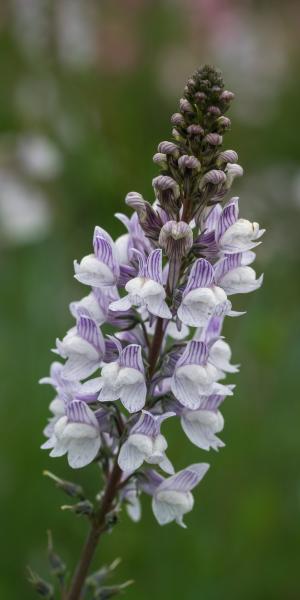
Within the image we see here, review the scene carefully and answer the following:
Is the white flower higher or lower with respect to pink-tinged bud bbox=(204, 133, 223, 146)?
lower

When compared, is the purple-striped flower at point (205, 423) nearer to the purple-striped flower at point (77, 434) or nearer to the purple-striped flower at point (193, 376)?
the purple-striped flower at point (193, 376)

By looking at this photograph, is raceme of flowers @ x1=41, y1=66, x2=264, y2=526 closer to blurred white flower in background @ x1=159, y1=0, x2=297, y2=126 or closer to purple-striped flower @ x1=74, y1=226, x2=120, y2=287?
purple-striped flower @ x1=74, y1=226, x2=120, y2=287

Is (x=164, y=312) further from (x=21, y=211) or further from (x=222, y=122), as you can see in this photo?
(x=21, y=211)

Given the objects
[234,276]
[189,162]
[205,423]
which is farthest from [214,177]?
[205,423]

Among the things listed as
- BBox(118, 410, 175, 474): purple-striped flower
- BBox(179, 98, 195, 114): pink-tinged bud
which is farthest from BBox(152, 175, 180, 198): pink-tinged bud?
BBox(118, 410, 175, 474): purple-striped flower

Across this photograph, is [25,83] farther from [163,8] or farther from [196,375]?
[196,375]

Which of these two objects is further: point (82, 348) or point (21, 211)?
point (21, 211)

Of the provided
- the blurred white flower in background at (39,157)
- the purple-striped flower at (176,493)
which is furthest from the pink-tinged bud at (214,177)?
the blurred white flower in background at (39,157)
